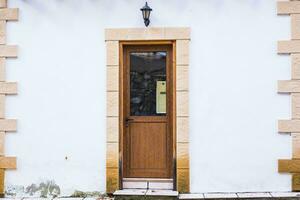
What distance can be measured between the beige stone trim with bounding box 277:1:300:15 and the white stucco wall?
8 cm

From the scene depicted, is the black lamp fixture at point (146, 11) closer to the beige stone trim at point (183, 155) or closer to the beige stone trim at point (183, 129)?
the beige stone trim at point (183, 129)

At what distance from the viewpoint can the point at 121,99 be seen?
22.4 ft

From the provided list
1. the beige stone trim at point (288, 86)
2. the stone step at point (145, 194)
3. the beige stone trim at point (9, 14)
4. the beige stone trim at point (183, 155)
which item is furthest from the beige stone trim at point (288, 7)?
the beige stone trim at point (9, 14)

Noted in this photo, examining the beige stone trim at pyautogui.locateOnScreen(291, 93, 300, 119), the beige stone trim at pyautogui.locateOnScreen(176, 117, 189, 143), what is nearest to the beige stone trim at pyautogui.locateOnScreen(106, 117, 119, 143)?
the beige stone trim at pyautogui.locateOnScreen(176, 117, 189, 143)

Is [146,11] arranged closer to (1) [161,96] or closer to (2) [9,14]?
Answer: (1) [161,96]

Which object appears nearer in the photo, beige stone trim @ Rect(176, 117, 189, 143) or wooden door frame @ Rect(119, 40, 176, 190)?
beige stone trim @ Rect(176, 117, 189, 143)

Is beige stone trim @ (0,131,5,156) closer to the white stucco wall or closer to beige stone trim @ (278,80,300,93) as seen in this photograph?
the white stucco wall

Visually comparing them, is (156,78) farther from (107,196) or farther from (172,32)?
Result: (107,196)

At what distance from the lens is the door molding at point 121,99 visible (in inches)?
261

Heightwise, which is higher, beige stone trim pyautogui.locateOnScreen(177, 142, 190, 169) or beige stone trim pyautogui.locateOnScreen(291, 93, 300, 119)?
beige stone trim pyautogui.locateOnScreen(291, 93, 300, 119)

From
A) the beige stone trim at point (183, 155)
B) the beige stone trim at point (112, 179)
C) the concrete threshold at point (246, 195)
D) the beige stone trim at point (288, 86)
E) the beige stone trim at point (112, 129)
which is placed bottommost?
the concrete threshold at point (246, 195)

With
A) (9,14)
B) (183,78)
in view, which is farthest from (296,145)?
(9,14)

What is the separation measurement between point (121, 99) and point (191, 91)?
111cm

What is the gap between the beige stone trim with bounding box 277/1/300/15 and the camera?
21.3ft
